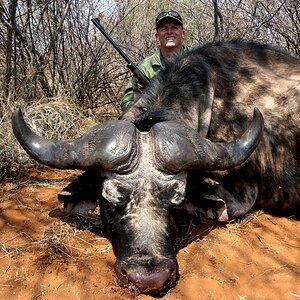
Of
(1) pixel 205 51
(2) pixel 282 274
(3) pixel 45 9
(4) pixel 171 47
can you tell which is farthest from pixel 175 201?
(3) pixel 45 9

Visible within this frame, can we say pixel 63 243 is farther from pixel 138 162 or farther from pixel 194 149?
pixel 194 149

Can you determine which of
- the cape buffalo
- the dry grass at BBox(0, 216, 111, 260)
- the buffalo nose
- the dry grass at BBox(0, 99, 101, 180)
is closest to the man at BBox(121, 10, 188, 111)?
the dry grass at BBox(0, 99, 101, 180)

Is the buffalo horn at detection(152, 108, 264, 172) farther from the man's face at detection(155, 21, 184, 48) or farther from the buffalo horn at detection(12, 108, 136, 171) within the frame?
the man's face at detection(155, 21, 184, 48)

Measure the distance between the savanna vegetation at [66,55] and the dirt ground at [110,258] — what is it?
157cm

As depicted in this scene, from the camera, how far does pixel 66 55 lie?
7.14 metres

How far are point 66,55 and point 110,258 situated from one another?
4.59m

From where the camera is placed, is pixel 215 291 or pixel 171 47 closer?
pixel 215 291

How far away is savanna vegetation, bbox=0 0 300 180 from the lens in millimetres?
6180

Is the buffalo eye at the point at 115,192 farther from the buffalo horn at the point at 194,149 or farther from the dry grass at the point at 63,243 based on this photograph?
the dry grass at the point at 63,243

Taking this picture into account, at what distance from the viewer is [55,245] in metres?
3.49

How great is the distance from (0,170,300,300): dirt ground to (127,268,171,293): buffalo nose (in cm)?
15

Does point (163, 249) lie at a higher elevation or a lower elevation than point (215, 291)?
higher

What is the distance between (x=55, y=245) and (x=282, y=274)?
5.72 feet

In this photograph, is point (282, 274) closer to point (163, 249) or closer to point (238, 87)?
point (163, 249)
